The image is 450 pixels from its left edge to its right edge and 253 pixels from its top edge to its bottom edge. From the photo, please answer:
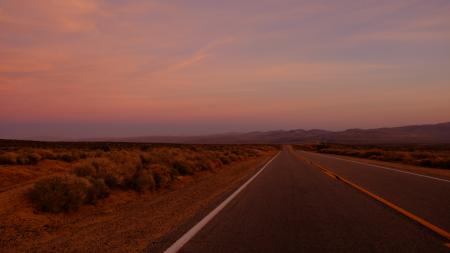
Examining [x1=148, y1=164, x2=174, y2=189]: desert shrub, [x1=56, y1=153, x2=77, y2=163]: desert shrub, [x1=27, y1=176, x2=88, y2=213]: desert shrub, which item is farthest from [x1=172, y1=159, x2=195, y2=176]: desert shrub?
[x1=56, y1=153, x2=77, y2=163]: desert shrub

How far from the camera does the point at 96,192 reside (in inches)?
423

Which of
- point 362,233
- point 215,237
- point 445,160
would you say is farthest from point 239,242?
point 445,160

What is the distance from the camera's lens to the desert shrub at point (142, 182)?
1294cm

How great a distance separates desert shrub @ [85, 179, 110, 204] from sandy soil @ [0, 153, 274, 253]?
0.22 meters

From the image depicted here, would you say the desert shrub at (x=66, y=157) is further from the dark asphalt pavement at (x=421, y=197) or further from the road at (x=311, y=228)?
the dark asphalt pavement at (x=421, y=197)

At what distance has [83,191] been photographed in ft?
32.4

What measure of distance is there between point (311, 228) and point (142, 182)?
25.8ft

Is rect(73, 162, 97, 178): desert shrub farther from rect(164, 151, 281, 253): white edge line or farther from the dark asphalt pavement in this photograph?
the dark asphalt pavement

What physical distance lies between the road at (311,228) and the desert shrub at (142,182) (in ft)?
14.2

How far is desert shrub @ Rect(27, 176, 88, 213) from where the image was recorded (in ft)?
29.7

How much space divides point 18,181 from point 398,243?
49.9 feet

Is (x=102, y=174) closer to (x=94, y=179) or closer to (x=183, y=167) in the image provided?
(x=94, y=179)

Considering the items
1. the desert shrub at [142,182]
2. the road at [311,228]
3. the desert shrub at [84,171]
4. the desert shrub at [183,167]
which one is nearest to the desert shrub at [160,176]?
the desert shrub at [142,182]

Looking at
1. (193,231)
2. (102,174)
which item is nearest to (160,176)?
(102,174)
